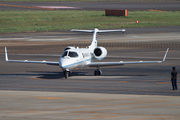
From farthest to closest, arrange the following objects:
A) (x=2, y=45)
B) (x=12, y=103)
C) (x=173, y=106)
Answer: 1. (x=2, y=45)
2. (x=12, y=103)
3. (x=173, y=106)

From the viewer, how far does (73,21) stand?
97.5 meters

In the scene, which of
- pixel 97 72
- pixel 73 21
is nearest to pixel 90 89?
pixel 97 72

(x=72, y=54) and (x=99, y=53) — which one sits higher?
(x=99, y=53)

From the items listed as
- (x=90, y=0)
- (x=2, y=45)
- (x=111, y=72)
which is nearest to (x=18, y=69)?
(x=111, y=72)

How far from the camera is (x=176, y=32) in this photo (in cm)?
7675

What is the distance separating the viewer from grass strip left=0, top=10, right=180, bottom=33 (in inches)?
3373

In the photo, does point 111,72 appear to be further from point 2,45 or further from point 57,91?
point 2,45

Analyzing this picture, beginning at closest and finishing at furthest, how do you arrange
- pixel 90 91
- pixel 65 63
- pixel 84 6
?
1. pixel 90 91
2. pixel 65 63
3. pixel 84 6

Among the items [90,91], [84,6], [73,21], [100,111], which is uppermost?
[84,6]

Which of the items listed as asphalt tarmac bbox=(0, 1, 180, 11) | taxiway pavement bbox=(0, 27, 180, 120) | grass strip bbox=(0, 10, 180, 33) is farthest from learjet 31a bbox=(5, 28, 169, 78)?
asphalt tarmac bbox=(0, 1, 180, 11)

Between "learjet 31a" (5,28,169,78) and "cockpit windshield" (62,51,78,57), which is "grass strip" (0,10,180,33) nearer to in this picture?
"learjet 31a" (5,28,169,78)

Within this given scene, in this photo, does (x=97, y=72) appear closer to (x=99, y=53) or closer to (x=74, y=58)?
(x=99, y=53)

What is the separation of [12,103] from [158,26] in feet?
223

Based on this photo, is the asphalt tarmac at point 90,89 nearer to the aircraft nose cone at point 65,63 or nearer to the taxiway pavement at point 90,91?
the taxiway pavement at point 90,91
